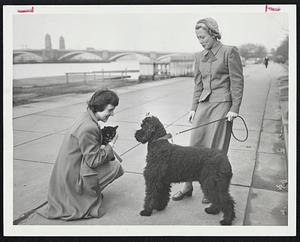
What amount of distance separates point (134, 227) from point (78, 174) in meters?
0.56

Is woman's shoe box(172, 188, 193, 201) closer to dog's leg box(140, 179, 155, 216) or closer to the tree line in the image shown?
dog's leg box(140, 179, 155, 216)

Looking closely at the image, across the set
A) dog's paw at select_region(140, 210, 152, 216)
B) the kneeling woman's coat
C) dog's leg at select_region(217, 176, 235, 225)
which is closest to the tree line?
dog's leg at select_region(217, 176, 235, 225)

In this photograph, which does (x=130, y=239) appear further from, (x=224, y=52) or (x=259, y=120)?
(x=259, y=120)

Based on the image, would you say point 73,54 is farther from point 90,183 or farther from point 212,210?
point 212,210

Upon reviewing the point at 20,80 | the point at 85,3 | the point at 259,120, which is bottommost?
the point at 259,120

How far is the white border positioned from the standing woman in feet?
0.95

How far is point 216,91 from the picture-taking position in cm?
250

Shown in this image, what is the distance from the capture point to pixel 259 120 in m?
4.32

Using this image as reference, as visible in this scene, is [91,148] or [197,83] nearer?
[91,148]

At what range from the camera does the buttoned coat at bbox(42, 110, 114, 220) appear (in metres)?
2.35

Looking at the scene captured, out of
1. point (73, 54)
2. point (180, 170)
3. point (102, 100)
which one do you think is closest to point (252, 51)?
point (180, 170)

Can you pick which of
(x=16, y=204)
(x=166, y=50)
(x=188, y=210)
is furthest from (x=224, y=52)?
(x=16, y=204)

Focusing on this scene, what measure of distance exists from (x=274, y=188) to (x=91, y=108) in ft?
5.30

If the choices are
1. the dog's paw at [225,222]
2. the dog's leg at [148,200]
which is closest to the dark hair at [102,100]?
the dog's leg at [148,200]
